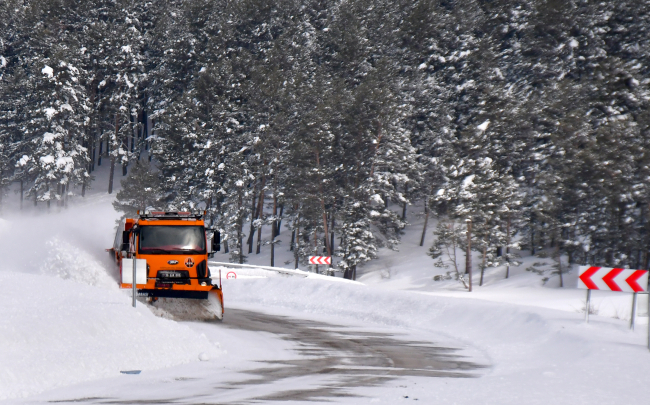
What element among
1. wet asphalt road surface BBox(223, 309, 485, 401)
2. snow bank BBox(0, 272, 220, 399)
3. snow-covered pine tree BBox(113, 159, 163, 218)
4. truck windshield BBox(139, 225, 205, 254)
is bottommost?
wet asphalt road surface BBox(223, 309, 485, 401)

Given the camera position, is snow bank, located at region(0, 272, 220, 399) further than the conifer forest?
No

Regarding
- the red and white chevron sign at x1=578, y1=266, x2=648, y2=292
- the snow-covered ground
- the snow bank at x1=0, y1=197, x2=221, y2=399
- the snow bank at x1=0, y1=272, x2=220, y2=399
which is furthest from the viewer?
the red and white chevron sign at x1=578, y1=266, x2=648, y2=292

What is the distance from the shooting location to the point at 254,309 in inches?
979

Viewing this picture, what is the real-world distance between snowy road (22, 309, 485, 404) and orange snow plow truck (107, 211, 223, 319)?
120cm

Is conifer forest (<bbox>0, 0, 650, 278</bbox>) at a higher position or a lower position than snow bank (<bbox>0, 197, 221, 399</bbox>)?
higher

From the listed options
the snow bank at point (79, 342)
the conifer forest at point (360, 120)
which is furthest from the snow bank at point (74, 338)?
the conifer forest at point (360, 120)

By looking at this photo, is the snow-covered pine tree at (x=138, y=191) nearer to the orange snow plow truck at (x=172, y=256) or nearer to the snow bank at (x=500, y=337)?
the snow bank at (x=500, y=337)

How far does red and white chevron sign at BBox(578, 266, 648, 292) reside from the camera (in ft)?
49.7

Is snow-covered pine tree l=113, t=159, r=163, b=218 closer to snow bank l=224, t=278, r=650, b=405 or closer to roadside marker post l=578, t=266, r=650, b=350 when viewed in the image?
snow bank l=224, t=278, r=650, b=405

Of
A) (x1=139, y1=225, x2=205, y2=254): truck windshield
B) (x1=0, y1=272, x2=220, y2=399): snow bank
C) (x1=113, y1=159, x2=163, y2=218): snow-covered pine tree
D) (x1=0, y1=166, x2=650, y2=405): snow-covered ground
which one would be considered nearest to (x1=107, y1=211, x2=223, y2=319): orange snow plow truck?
(x1=139, y1=225, x2=205, y2=254): truck windshield

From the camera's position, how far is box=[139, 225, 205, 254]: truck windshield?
19.8 meters

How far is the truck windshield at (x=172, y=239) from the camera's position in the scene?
19.8 m

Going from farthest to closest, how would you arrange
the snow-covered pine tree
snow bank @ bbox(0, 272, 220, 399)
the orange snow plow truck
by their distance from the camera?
1. the snow-covered pine tree
2. the orange snow plow truck
3. snow bank @ bbox(0, 272, 220, 399)

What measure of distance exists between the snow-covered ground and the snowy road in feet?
0.28
